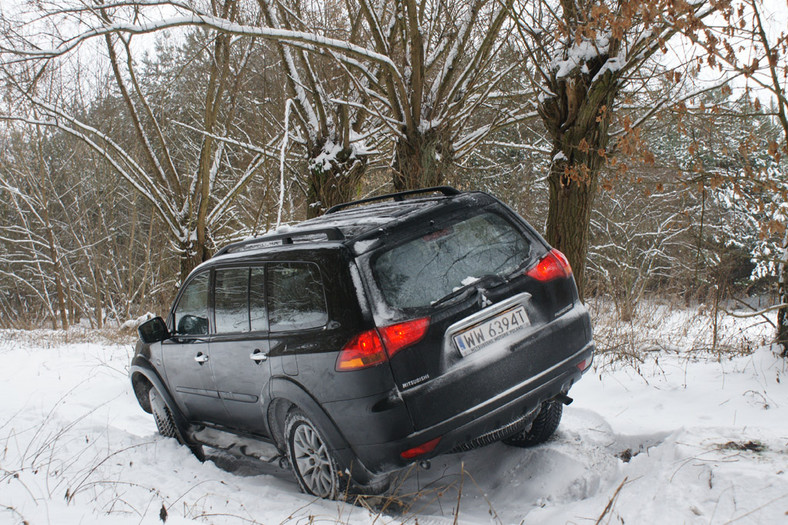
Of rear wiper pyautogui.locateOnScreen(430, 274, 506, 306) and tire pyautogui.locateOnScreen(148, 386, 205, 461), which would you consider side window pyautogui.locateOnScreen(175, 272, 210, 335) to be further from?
rear wiper pyautogui.locateOnScreen(430, 274, 506, 306)

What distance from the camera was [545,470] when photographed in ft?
11.8

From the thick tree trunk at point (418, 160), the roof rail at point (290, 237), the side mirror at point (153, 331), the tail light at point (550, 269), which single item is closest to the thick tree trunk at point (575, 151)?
the thick tree trunk at point (418, 160)

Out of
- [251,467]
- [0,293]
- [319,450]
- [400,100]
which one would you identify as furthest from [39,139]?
[319,450]

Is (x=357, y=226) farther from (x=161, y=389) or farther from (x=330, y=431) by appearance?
(x=161, y=389)

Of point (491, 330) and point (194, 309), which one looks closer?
point (491, 330)

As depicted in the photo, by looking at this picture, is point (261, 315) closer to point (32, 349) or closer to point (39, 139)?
point (32, 349)

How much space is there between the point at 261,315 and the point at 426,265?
49.1 inches

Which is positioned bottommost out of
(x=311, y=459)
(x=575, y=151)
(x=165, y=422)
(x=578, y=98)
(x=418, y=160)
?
(x=165, y=422)

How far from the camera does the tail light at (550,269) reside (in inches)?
140

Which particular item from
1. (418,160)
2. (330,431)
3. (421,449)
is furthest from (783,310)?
(418,160)

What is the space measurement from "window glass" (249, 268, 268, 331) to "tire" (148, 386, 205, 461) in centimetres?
171

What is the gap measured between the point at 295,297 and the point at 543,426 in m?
1.96

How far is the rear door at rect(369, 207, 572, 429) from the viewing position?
118 inches

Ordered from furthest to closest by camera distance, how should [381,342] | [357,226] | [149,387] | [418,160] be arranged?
1. [418,160]
2. [149,387]
3. [357,226]
4. [381,342]
